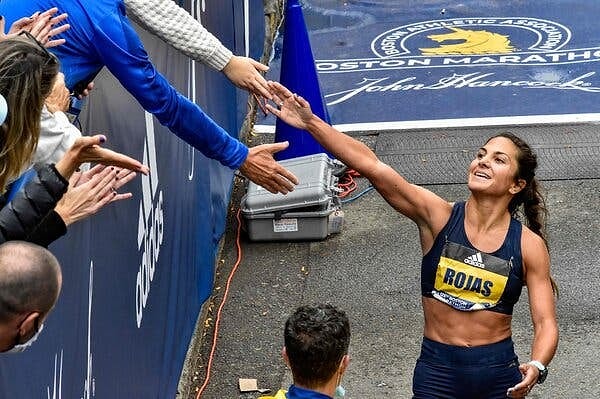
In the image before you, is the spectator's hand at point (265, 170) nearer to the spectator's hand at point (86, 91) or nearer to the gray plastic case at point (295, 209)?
the spectator's hand at point (86, 91)

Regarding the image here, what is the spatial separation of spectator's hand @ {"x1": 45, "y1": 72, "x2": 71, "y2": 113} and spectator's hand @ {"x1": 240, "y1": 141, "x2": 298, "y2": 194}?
151cm

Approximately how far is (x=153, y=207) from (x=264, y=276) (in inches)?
97.4

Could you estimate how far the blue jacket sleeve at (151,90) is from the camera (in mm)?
4211

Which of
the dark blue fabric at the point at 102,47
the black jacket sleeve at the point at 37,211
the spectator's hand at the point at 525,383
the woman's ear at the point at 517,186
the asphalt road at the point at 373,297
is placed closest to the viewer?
the black jacket sleeve at the point at 37,211

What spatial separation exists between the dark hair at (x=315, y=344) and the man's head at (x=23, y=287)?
A: 3.11 ft

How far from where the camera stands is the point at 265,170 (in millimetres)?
5098

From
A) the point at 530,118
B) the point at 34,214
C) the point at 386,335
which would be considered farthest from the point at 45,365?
the point at 530,118

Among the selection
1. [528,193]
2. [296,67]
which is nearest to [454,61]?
[296,67]

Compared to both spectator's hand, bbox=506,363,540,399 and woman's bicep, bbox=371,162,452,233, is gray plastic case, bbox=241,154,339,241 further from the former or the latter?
spectator's hand, bbox=506,363,540,399

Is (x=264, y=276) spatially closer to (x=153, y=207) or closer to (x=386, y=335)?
(x=386, y=335)

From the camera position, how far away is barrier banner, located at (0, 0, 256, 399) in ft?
13.2

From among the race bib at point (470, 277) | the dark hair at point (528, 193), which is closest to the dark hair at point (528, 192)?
the dark hair at point (528, 193)

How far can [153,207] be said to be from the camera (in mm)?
5836

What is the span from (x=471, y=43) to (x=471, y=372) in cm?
919
